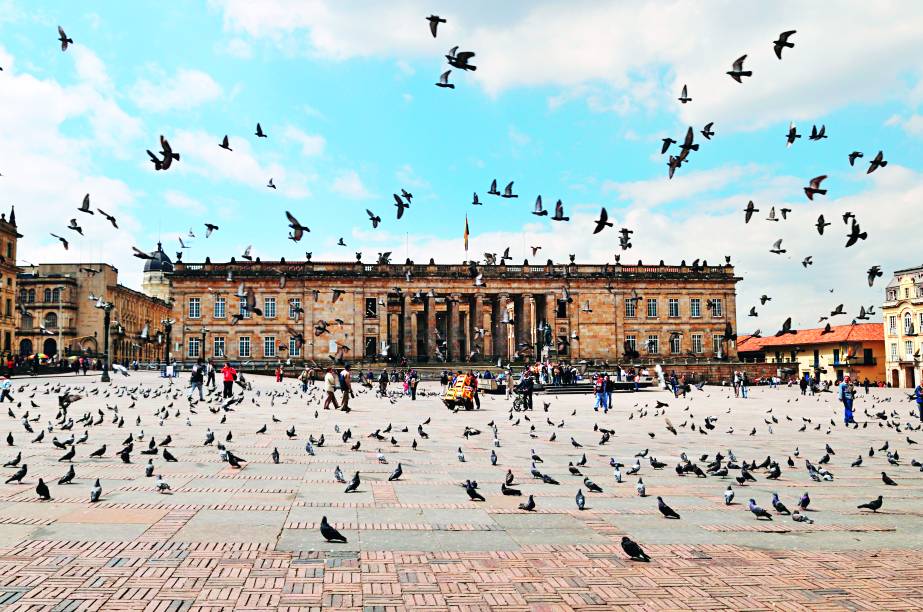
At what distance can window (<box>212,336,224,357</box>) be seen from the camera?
70.0 metres

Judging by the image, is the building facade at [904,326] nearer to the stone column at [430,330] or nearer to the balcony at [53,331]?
Result: the stone column at [430,330]

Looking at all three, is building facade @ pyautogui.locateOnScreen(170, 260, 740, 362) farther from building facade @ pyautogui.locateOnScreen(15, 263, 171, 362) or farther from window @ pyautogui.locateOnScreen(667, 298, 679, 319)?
building facade @ pyautogui.locateOnScreen(15, 263, 171, 362)

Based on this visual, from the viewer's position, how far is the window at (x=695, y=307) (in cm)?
7644

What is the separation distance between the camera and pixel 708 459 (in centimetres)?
1255

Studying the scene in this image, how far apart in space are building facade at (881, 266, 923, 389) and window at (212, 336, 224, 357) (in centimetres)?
6449

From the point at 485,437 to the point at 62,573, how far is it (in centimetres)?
1154

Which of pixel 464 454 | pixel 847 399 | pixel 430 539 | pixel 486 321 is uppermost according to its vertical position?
pixel 486 321

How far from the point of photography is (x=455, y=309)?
72.8m

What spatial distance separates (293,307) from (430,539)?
6592 cm

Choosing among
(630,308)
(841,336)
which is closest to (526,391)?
(630,308)

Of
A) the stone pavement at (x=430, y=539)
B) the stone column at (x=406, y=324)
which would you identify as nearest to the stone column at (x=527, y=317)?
the stone column at (x=406, y=324)

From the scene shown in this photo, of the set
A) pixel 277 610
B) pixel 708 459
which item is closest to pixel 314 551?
pixel 277 610

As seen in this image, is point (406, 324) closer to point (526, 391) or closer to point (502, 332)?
point (502, 332)

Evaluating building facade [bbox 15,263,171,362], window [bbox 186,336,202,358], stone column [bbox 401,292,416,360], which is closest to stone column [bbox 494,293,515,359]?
stone column [bbox 401,292,416,360]
